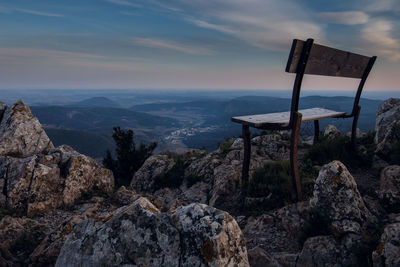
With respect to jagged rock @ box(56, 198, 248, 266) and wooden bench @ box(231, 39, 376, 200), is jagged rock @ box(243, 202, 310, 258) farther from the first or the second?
jagged rock @ box(56, 198, 248, 266)

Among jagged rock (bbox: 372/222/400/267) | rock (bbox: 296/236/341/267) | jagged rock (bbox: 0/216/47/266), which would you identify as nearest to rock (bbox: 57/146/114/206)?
jagged rock (bbox: 0/216/47/266)

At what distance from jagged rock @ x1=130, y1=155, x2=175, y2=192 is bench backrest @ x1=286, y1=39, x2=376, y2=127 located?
5.44 m

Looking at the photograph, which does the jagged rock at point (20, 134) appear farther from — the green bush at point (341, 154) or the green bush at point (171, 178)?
the green bush at point (341, 154)

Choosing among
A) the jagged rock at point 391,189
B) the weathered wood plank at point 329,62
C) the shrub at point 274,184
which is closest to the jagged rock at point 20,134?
the shrub at point 274,184

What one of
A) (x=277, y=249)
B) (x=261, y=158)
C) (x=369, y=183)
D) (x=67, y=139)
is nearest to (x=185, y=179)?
(x=261, y=158)

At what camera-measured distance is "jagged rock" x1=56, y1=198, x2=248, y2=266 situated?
281cm

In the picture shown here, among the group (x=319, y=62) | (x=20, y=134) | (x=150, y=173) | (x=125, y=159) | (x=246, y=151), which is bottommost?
(x=125, y=159)

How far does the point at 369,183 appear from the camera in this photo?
612cm

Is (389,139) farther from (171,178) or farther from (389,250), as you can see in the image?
(171,178)

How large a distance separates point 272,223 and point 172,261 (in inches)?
112

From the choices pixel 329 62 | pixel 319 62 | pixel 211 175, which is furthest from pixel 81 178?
pixel 329 62

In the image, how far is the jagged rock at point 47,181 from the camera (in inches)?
258

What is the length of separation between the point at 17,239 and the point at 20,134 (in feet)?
17.2

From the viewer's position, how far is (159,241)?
9.52ft
